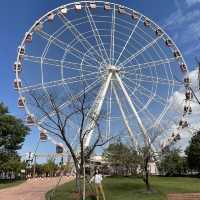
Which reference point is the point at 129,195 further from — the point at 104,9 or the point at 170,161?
the point at 170,161

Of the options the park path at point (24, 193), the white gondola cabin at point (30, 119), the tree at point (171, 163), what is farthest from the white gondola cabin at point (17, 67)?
the tree at point (171, 163)

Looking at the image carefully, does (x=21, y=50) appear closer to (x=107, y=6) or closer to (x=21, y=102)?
(x=21, y=102)

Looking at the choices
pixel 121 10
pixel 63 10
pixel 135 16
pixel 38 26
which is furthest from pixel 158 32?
pixel 38 26

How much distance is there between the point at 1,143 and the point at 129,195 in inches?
1364

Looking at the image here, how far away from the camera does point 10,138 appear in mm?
62781

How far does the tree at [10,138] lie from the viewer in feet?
200

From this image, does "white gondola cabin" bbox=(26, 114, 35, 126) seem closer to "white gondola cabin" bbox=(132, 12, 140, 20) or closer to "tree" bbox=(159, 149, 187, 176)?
"white gondola cabin" bbox=(132, 12, 140, 20)

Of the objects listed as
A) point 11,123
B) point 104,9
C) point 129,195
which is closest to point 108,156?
point 11,123

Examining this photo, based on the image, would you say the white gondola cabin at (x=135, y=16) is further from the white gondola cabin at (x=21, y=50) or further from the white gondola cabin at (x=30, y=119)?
the white gondola cabin at (x=30, y=119)

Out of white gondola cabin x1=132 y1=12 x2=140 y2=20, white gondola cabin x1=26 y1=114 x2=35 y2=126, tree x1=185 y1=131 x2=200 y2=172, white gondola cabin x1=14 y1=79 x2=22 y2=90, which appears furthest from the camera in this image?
tree x1=185 y1=131 x2=200 y2=172

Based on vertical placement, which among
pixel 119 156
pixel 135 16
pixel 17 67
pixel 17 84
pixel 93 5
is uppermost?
pixel 93 5

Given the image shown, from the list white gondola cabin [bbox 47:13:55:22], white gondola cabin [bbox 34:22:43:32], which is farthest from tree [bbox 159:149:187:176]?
white gondola cabin [bbox 34:22:43:32]

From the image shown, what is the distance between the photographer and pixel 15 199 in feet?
95.8

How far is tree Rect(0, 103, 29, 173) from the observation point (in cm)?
6097
